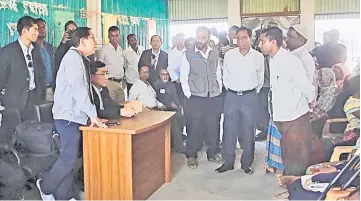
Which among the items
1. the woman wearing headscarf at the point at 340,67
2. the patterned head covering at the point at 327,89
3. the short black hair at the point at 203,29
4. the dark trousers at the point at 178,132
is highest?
the short black hair at the point at 203,29

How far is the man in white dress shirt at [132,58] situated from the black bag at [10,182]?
172 centimetres

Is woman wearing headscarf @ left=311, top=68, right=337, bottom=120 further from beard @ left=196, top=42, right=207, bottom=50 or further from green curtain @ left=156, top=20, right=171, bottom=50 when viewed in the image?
green curtain @ left=156, top=20, right=171, bottom=50

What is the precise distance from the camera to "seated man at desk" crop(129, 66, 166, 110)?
418 centimetres

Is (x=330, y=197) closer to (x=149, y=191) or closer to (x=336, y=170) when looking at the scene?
(x=336, y=170)

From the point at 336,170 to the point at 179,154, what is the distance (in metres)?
2.03

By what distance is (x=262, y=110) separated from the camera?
165 inches

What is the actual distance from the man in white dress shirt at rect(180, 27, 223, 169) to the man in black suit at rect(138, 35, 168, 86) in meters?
0.48

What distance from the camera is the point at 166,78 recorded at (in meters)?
4.49

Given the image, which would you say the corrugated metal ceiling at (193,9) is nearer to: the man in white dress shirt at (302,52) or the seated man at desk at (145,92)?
the seated man at desk at (145,92)

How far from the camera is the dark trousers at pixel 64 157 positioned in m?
2.87

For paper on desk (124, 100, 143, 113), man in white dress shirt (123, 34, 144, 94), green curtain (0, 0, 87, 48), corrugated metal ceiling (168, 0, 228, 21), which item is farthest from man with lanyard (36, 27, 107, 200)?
corrugated metal ceiling (168, 0, 228, 21)

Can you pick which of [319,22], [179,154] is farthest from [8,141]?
[319,22]

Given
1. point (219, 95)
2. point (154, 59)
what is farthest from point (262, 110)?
point (154, 59)

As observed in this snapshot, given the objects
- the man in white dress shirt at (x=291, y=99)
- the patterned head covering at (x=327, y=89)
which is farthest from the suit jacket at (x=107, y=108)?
the patterned head covering at (x=327, y=89)
